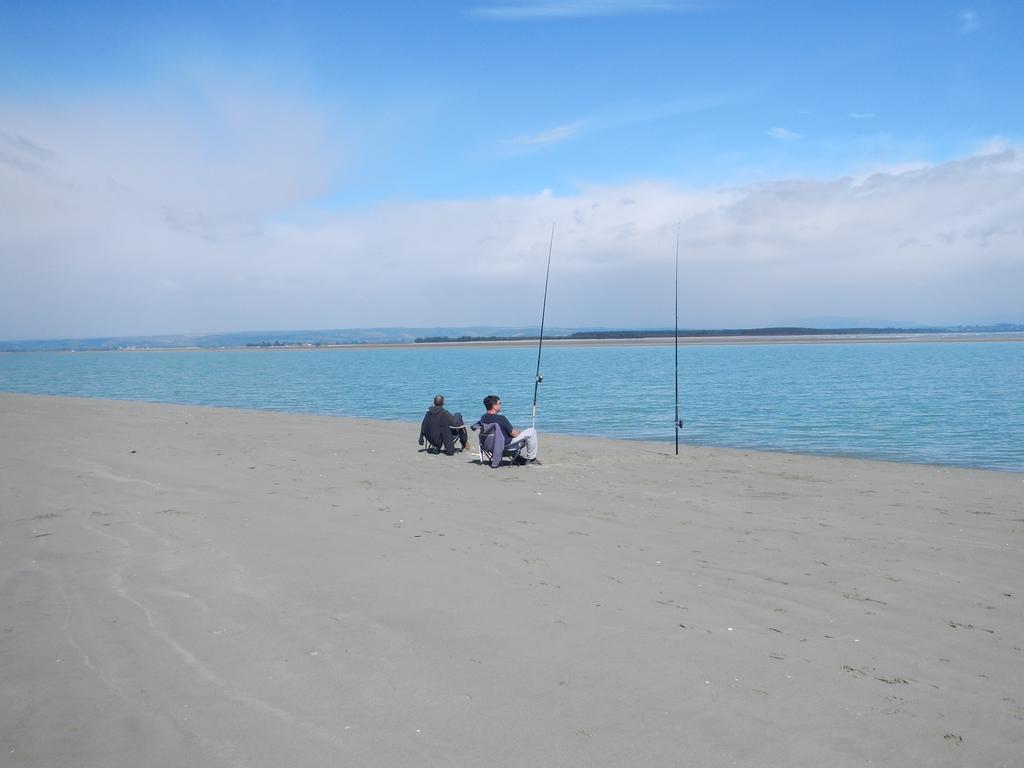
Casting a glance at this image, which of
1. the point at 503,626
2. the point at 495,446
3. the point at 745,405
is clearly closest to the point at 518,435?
the point at 495,446

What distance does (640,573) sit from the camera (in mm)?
6777

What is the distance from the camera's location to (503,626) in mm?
5484

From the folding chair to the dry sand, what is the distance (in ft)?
8.50

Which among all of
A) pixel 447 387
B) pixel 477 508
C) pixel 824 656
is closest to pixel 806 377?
pixel 447 387

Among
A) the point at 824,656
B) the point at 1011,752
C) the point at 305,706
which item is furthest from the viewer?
the point at 824,656

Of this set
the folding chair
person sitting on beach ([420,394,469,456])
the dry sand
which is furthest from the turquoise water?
the dry sand

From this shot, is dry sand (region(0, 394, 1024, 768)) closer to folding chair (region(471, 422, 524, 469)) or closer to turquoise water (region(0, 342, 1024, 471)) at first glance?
folding chair (region(471, 422, 524, 469))

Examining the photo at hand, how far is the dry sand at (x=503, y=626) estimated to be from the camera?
13.1ft

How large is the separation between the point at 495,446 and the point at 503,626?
7.73m

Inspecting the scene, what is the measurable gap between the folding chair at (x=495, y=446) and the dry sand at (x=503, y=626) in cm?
259

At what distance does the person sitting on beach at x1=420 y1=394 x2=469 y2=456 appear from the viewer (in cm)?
1487

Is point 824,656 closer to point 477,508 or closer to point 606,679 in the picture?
point 606,679

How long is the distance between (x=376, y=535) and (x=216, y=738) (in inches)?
162

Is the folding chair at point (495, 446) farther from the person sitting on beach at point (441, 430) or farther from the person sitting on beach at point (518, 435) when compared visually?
the person sitting on beach at point (441, 430)
